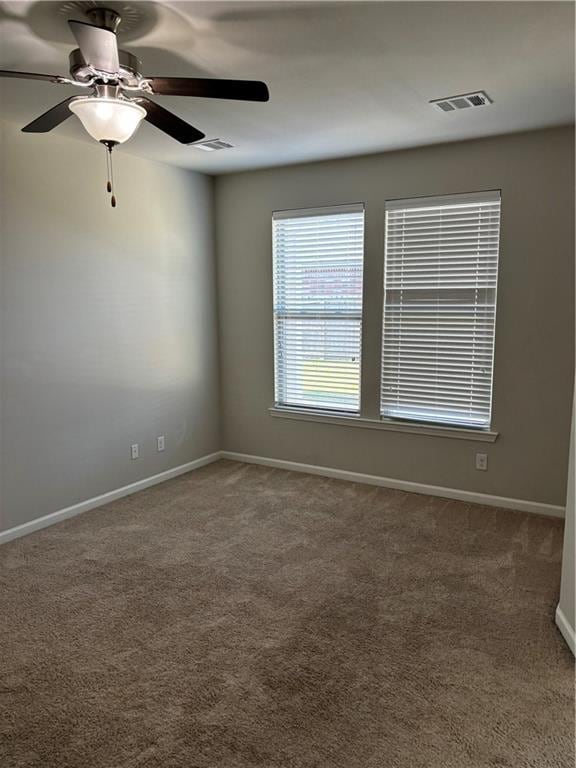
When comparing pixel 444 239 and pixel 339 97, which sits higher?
pixel 339 97

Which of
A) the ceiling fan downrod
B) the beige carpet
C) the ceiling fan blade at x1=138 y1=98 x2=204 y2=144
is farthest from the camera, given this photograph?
the ceiling fan blade at x1=138 y1=98 x2=204 y2=144

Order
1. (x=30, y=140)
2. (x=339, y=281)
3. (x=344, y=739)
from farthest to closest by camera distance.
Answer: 1. (x=339, y=281)
2. (x=30, y=140)
3. (x=344, y=739)

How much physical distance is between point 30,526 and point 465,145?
13.0 feet

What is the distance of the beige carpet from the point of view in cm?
197

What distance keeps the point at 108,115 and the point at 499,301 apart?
288 centimetres

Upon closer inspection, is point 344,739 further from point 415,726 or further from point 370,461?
point 370,461

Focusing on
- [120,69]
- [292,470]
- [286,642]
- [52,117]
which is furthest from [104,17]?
[292,470]

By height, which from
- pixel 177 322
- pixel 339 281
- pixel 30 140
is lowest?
pixel 177 322

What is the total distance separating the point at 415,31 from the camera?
2254 millimetres

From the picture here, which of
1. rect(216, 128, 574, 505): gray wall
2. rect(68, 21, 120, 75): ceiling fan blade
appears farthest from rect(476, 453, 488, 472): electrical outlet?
rect(68, 21, 120, 75): ceiling fan blade

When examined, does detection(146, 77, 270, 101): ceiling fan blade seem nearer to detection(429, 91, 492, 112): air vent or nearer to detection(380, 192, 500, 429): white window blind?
detection(429, 91, 492, 112): air vent

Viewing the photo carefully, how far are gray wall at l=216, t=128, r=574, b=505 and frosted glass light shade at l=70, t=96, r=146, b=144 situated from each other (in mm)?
2517

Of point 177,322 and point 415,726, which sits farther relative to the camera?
point 177,322

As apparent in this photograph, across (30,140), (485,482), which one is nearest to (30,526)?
(30,140)
